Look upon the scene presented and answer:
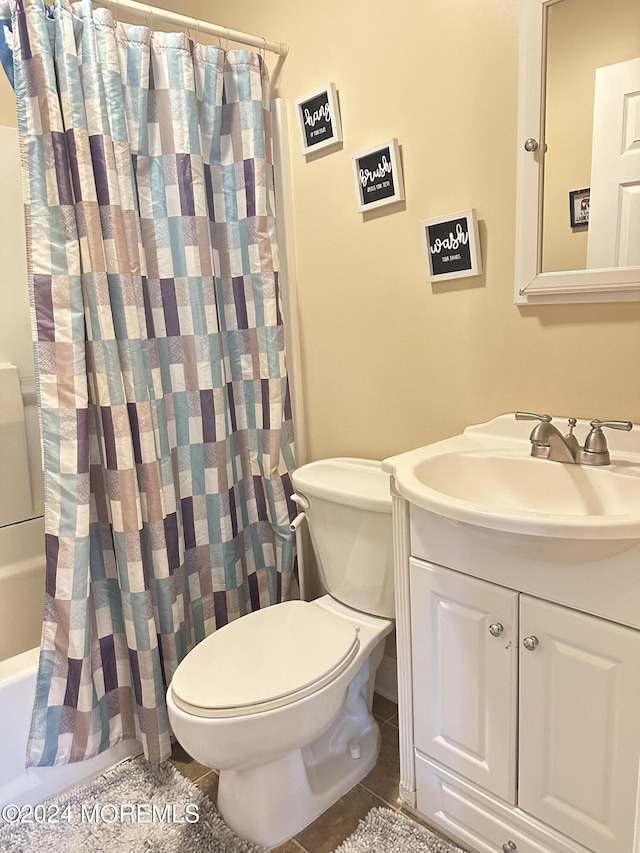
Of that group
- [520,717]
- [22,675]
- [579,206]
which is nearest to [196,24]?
[579,206]

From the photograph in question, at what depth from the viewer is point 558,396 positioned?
1455 millimetres

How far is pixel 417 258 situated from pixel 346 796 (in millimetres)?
1424

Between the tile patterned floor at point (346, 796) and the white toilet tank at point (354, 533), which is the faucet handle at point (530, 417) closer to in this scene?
the white toilet tank at point (354, 533)

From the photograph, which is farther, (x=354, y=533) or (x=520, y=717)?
(x=354, y=533)

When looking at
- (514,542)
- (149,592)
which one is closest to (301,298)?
(149,592)

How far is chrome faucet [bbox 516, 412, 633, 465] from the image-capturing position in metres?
1.29

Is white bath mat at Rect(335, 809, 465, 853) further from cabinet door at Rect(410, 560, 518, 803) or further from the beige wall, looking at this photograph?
the beige wall

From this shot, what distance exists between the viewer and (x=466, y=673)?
1325 mm

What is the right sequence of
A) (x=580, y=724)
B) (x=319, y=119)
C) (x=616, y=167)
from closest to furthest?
(x=580, y=724)
(x=616, y=167)
(x=319, y=119)

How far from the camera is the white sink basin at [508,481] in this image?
3.64ft

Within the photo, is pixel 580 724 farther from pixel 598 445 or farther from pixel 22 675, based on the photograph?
pixel 22 675

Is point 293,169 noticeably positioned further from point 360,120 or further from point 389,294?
point 389,294

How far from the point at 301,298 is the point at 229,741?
1280mm

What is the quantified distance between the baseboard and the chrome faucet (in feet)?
3.03
